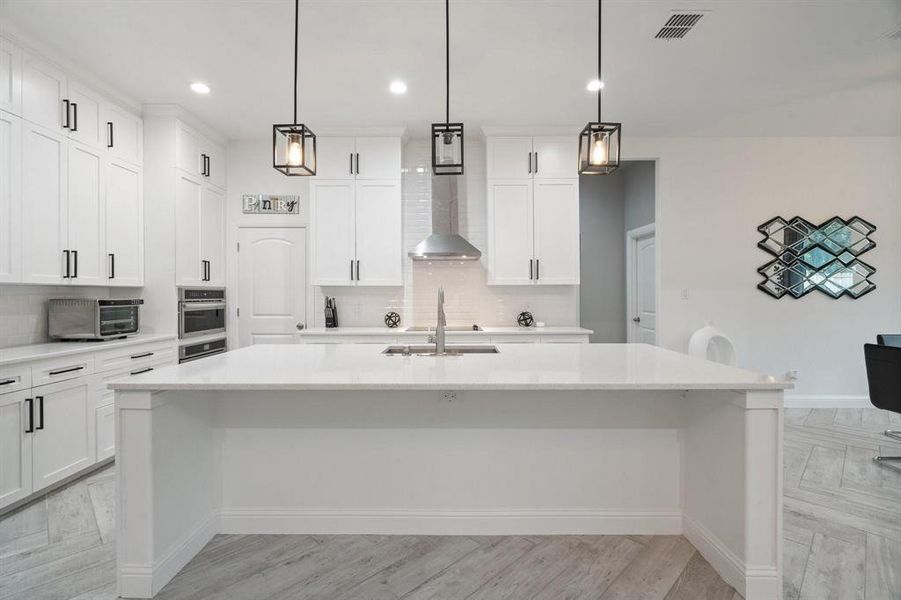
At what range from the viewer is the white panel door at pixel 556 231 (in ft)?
14.7

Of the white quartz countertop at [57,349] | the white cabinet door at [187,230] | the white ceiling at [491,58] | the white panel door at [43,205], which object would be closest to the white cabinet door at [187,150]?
the white cabinet door at [187,230]

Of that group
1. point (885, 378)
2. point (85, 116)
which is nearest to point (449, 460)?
point (885, 378)

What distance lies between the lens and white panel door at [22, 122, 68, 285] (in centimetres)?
288

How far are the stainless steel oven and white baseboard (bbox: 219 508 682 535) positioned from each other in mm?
2359

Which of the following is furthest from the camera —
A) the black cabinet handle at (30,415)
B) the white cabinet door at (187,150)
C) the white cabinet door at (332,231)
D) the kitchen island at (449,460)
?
the white cabinet door at (332,231)

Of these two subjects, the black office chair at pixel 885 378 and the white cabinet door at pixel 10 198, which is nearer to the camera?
the white cabinet door at pixel 10 198

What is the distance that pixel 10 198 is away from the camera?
9.11 feet

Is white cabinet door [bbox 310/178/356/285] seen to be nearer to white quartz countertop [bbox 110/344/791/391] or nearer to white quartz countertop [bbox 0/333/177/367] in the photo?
white quartz countertop [bbox 0/333/177/367]

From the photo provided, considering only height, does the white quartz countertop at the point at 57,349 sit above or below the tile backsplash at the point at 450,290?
below

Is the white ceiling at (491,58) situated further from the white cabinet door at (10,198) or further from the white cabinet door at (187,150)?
the white cabinet door at (10,198)

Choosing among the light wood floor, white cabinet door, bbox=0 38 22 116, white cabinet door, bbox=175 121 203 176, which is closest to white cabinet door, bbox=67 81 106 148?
white cabinet door, bbox=0 38 22 116

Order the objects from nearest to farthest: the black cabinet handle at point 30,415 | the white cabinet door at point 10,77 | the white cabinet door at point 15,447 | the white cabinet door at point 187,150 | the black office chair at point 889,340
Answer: the white cabinet door at point 15,447, the black cabinet handle at point 30,415, the white cabinet door at point 10,77, the black office chair at point 889,340, the white cabinet door at point 187,150

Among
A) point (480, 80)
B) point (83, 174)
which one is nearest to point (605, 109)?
point (480, 80)

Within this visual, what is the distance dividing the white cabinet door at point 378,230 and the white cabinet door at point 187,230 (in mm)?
1489
